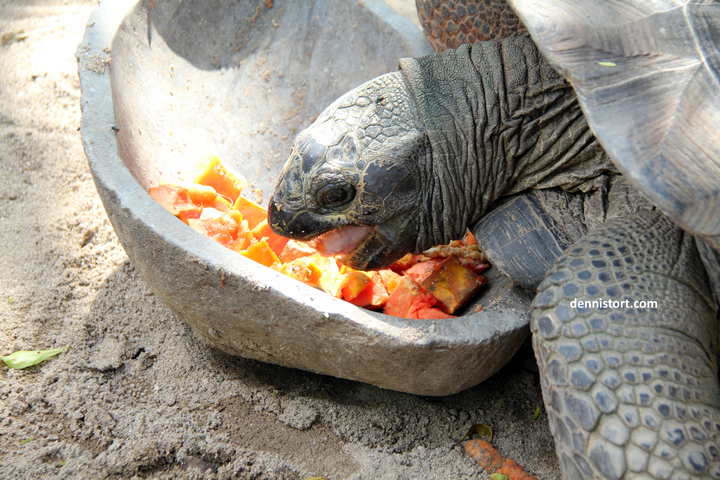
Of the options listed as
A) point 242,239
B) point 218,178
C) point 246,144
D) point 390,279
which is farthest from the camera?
point 246,144

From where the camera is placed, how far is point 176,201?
2.01m

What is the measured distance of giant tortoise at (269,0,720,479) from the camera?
3.92ft

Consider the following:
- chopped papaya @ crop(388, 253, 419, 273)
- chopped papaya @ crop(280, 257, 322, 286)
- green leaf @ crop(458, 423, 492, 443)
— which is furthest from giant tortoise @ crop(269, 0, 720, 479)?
green leaf @ crop(458, 423, 492, 443)

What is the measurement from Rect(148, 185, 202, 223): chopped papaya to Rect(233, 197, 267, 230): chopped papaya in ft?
0.53

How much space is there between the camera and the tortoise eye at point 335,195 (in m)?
1.67

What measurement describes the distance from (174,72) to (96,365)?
4.46 ft

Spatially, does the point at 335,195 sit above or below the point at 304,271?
above

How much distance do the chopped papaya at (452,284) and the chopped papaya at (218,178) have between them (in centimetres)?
92

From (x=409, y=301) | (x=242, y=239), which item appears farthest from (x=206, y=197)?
(x=409, y=301)

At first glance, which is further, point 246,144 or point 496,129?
point 246,144

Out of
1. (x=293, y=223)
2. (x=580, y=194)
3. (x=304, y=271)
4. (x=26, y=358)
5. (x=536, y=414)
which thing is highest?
(x=580, y=194)

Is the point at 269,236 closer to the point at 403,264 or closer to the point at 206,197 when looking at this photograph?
the point at 206,197

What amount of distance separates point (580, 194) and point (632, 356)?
672 mm

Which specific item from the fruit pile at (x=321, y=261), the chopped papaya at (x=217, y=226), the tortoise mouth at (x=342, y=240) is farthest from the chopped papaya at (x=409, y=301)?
the chopped papaya at (x=217, y=226)
